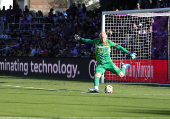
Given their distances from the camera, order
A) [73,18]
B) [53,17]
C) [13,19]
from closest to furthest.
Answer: [73,18], [53,17], [13,19]

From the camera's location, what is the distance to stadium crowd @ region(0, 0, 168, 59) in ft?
83.0

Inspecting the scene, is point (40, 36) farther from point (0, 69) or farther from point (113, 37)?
point (113, 37)

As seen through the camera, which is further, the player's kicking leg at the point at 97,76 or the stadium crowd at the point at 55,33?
the stadium crowd at the point at 55,33

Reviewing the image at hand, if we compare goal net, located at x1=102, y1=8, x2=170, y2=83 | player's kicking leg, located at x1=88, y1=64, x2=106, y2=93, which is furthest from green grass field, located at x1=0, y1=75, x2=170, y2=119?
goal net, located at x1=102, y1=8, x2=170, y2=83

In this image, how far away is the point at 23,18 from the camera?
113ft

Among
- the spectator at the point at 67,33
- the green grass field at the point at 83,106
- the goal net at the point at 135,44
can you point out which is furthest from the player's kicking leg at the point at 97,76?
the spectator at the point at 67,33

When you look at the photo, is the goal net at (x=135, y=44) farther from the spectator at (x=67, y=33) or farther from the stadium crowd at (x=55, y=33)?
the spectator at (x=67, y=33)

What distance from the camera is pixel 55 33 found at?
30.0 meters

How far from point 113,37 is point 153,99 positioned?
9.82m

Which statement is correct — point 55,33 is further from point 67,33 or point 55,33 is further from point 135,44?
point 135,44

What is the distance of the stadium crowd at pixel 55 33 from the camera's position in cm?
2531

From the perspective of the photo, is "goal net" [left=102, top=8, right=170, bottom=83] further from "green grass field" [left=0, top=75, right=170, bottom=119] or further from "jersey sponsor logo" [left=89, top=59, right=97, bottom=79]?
"green grass field" [left=0, top=75, right=170, bottom=119]

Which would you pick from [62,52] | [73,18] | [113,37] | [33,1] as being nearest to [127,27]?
[113,37]

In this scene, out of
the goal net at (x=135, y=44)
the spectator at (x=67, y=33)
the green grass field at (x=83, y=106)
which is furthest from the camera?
the spectator at (x=67, y=33)
